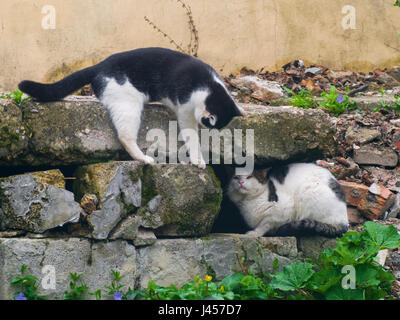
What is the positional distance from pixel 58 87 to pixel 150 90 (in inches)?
29.3

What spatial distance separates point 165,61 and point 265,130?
3.44 feet

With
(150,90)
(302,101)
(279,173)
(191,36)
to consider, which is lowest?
(279,173)

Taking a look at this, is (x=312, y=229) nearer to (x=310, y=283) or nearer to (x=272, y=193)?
(x=272, y=193)

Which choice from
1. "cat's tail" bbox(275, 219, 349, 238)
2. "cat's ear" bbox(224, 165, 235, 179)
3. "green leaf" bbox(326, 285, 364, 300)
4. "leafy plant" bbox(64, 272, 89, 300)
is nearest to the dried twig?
"cat's ear" bbox(224, 165, 235, 179)

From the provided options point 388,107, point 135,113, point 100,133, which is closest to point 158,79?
point 135,113

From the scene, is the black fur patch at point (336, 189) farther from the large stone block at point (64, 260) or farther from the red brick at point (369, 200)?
the large stone block at point (64, 260)

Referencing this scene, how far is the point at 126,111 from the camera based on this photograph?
393 cm

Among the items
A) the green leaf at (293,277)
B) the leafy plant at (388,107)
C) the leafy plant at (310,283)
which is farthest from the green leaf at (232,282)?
the leafy plant at (388,107)

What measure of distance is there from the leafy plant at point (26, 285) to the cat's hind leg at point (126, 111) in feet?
3.89

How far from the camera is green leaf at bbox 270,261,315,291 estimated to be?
11.9 ft

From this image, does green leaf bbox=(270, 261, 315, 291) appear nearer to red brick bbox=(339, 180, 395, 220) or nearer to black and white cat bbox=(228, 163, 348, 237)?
black and white cat bbox=(228, 163, 348, 237)
